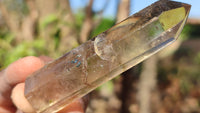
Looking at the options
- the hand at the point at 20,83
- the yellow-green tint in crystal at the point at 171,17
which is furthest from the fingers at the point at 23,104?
the yellow-green tint in crystal at the point at 171,17

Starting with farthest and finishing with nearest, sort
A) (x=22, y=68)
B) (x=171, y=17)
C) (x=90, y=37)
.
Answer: (x=90, y=37)
(x=22, y=68)
(x=171, y=17)

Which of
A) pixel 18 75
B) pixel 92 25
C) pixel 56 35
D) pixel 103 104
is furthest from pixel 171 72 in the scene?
pixel 18 75

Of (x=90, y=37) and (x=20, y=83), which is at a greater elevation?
(x=90, y=37)

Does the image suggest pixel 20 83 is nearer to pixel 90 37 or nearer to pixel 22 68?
pixel 22 68

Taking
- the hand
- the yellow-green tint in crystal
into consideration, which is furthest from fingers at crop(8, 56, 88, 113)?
the yellow-green tint in crystal

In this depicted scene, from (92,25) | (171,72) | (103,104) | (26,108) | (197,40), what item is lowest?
(26,108)

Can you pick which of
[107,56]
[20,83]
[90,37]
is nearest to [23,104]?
[20,83]

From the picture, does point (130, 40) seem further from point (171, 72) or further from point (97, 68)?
point (171, 72)

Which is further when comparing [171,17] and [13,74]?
[13,74]
